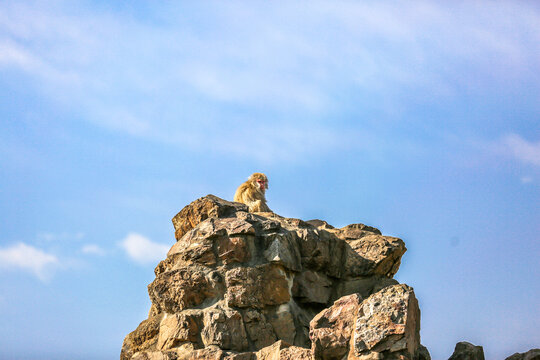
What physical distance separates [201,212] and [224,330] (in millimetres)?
2887

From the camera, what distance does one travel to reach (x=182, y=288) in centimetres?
1050

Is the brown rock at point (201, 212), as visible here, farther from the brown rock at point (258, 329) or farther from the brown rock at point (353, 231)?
the brown rock at point (258, 329)

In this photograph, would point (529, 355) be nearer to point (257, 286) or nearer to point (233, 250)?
point (257, 286)

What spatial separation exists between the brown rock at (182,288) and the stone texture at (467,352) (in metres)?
3.80

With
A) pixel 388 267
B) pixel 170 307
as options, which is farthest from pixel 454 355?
pixel 170 307

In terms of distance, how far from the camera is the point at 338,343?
7.97m

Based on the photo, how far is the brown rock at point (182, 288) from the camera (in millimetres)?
10461

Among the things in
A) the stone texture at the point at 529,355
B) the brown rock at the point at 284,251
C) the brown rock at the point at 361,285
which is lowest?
the stone texture at the point at 529,355

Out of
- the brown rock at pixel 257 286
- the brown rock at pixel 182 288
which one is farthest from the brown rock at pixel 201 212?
the brown rock at pixel 257 286

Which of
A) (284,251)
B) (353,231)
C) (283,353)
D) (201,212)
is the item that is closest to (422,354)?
(283,353)

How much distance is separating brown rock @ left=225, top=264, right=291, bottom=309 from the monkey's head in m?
7.20

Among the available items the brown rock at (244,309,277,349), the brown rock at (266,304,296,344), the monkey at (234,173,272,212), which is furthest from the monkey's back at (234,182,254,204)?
the brown rock at (244,309,277,349)

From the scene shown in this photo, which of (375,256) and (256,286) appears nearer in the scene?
(256,286)

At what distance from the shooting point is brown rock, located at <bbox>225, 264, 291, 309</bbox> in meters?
10.3
